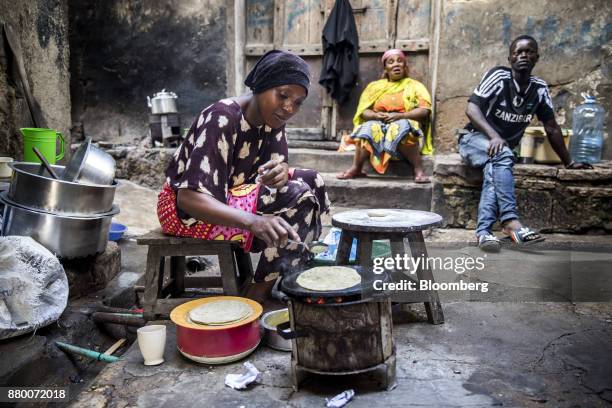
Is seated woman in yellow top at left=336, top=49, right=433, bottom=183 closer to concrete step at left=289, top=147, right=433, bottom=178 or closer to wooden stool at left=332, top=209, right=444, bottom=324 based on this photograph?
concrete step at left=289, top=147, right=433, bottom=178

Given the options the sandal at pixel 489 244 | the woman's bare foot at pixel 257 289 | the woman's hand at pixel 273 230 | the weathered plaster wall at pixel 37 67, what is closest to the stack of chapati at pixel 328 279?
the woman's hand at pixel 273 230

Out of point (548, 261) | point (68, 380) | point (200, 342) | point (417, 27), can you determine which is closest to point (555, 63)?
point (417, 27)

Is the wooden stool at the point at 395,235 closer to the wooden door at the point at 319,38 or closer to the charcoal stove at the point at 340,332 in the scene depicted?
the charcoal stove at the point at 340,332

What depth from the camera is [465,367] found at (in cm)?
196

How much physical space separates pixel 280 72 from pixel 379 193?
264 cm

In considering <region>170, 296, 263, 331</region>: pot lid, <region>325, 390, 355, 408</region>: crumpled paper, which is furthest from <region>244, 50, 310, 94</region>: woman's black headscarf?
<region>325, 390, 355, 408</region>: crumpled paper

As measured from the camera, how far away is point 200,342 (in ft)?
6.39

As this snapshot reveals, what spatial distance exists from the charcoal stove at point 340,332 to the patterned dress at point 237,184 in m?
0.60

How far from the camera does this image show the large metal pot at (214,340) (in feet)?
6.34

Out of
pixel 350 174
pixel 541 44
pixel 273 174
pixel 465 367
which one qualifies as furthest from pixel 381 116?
pixel 465 367

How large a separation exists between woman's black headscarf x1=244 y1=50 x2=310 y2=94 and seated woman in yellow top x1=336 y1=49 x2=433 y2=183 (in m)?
2.63

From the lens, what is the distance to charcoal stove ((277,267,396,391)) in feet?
5.65

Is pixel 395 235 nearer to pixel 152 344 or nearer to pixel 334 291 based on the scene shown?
pixel 334 291

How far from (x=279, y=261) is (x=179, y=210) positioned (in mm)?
574
